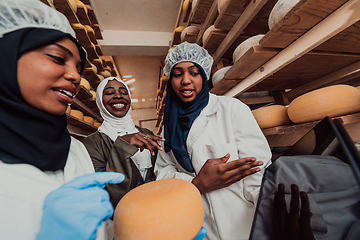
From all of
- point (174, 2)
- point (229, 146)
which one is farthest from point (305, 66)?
point (174, 2)

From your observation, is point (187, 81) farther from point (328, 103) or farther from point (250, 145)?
point (328, 103)

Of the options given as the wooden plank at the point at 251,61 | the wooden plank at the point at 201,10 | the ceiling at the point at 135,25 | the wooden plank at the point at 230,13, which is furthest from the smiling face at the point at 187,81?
the ceiling at the point at 135,25

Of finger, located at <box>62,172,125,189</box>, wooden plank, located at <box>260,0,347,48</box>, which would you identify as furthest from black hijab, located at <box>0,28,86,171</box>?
wooden plank, located at <box>260,0,347,48</box>

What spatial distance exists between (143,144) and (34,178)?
26.7 inches

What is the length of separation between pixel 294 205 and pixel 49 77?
2.65ft

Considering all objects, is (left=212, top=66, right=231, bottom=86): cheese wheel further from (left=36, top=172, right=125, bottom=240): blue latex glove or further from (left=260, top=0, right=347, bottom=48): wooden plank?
(left=36, top=172, right=125, bottom=240): blue latex glove

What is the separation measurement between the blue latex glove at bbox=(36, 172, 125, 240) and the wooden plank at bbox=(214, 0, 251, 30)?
1591 mm

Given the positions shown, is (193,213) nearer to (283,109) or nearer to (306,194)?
(306,194)

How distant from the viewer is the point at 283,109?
1323 millimetres

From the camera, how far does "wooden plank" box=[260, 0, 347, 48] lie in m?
0.63

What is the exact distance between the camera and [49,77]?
1.71 feet

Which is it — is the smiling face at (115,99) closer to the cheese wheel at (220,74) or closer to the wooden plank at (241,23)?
the cheese wheel at (220,74)

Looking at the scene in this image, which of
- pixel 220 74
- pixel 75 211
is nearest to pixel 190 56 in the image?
pixel 220 74

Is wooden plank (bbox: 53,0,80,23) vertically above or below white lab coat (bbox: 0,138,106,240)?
above
